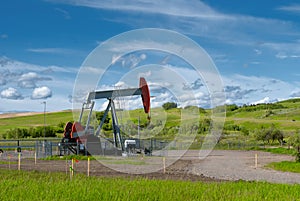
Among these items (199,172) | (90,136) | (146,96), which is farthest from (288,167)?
(90,136)

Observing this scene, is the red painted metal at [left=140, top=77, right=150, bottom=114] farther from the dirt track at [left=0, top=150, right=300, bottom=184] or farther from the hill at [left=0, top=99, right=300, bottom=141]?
the hill at [left=0, top=99, right=300, bottom=141]

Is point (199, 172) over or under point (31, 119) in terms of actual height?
under

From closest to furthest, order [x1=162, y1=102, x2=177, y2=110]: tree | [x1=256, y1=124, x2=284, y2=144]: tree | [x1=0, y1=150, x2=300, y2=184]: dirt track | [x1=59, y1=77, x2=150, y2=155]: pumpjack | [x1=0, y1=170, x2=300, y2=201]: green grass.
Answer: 1. [x1=0, y1=170, x2=300, y2=201]: green grass
2. [x1=0, y1=150, x2=300, y2=184]: dirt track
3. [x1=162, y1=102, x2=177, y2=110]: tree
4. [x1=59, y1=77, x2=150, y2=155]: pumpjack
5. [x1=256, y1=124, x2=284, y2=144]: tree

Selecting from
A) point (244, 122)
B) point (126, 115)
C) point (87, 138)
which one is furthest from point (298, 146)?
point (244, 122)

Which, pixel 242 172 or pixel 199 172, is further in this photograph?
pixel 242 172

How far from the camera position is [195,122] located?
33969 millimetres

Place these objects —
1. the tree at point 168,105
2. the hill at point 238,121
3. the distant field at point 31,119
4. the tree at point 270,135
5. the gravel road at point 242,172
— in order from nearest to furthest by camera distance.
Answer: the gravel road at point 242,172 → the tree at point 168,105 → the tree at point 270,135 → the hill at point 238,121 → the distant field at point 31,119

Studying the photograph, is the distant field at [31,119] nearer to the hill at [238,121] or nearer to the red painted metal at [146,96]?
the hill at [238,121]

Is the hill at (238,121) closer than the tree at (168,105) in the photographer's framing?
No

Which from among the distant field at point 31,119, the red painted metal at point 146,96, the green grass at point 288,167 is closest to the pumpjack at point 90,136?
the red painted metal at point 146,96

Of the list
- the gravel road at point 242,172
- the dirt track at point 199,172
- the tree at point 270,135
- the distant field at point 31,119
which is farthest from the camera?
the distant field at point 31,119

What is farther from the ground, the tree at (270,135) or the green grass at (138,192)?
the tree at (270,135)

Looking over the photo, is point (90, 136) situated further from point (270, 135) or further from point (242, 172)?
point (270, 135)

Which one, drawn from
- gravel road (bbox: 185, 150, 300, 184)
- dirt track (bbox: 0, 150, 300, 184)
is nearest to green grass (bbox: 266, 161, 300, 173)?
gravel road (bbox: 185, 150, 300, 184)
